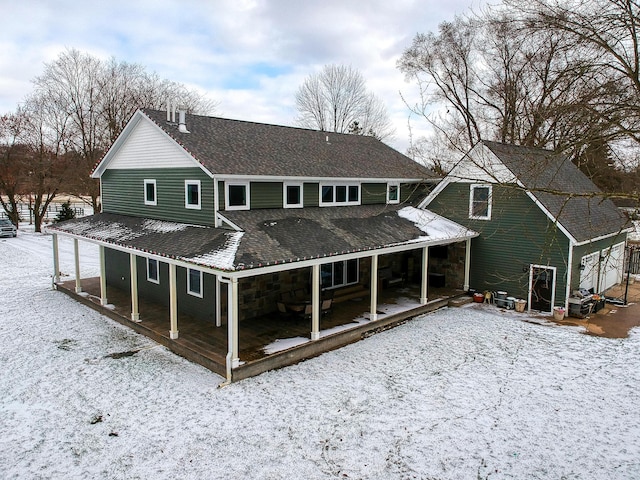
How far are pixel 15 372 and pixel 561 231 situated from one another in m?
15.9

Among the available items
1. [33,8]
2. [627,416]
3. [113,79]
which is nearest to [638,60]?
[627,416]

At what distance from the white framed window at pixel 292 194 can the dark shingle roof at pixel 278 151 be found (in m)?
0.46

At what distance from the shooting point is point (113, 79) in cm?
3488

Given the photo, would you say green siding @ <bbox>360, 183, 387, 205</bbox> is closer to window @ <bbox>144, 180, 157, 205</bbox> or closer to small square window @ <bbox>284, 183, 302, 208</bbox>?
small square window @ <bbox>284, 183, 302, 208</bbox>

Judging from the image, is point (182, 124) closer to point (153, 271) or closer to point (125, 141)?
point (125, 141)

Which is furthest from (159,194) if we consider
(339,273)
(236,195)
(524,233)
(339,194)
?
(524,233)

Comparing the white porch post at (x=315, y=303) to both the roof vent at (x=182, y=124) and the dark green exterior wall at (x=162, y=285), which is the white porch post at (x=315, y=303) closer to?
the dark green exterior wall at (x=162, y=285)

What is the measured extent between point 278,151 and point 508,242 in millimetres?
8890

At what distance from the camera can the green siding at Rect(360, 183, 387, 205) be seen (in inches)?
667

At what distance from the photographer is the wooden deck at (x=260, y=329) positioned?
10367mm

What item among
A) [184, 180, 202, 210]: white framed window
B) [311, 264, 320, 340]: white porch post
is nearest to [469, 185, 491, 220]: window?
[311, 264, 320, 340]: white porch post

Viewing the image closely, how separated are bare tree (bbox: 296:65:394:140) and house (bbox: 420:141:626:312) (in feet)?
80.8

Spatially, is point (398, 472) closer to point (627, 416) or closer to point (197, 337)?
point (627, 416)

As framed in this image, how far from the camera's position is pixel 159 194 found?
48.1ft
